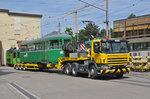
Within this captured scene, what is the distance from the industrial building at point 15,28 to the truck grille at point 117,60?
3978 centimetres

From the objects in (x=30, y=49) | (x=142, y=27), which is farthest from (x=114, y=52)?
(x=142, y=27)

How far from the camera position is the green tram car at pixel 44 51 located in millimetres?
20172

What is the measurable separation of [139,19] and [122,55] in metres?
20.5

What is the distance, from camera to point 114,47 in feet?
49.1

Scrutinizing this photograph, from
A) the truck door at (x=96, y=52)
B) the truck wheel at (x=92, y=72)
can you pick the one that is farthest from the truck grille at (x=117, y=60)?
the truck wheel at (x=92, y=72)

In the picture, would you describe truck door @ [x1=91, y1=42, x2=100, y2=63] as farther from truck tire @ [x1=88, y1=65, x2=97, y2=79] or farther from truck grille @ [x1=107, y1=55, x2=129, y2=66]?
truck grille @ [x1=107, y1=55, x2=129, y2=66]

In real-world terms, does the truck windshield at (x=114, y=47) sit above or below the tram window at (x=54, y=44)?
below

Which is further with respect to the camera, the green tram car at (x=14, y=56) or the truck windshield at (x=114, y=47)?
the green tram car at (x=14, y=56)

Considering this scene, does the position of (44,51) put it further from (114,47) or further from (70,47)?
(114,47)

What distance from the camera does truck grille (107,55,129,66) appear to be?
47.6ft

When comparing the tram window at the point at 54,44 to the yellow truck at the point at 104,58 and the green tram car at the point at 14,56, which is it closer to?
the yellow truck at the point at 104,58

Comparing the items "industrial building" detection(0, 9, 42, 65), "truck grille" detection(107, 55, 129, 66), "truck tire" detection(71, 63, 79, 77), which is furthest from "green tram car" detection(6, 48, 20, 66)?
"truck grille" detection(107, 55, 129, 66)

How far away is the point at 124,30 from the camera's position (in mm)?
35188

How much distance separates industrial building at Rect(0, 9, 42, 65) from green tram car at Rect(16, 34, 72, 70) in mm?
25388
